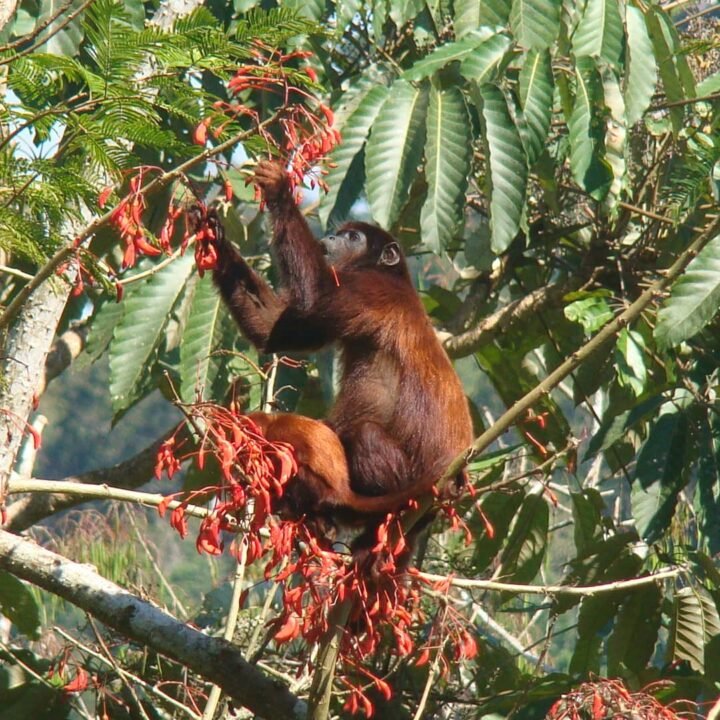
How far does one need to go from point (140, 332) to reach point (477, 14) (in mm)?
1634

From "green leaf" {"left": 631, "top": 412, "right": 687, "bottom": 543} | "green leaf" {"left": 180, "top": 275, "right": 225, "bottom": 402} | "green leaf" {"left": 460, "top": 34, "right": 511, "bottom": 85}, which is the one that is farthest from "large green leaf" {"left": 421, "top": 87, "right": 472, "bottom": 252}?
"green leaf" {"left": 631, "top": 412, "right": 687, "bottom": 543}

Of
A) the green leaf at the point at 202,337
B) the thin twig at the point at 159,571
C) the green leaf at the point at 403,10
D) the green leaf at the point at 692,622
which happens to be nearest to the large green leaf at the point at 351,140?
the green leaf at the point at 403,10

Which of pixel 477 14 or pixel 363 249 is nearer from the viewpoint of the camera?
pixel 477 14

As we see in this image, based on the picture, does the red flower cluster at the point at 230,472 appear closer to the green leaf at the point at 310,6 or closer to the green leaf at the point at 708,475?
the green leaf at the point at 310,6

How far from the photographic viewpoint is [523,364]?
5.50 meters

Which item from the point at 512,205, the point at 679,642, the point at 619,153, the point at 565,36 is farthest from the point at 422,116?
the point at 679,642

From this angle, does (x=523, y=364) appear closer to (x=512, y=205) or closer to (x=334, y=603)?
(x=512, y=205)

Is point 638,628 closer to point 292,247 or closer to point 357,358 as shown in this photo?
point 357,358

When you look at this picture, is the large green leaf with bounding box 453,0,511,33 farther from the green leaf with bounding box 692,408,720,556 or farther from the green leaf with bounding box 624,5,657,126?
the green leaf with bounding box 692,408,720,556

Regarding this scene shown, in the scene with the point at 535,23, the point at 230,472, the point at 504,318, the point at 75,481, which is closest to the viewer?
the point at 230,472

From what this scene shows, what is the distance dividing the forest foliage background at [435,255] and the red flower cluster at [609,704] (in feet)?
0.05

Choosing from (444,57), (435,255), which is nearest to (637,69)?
(444,57)

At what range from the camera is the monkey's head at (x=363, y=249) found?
4.49 metres

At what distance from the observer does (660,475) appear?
405 centimetres
